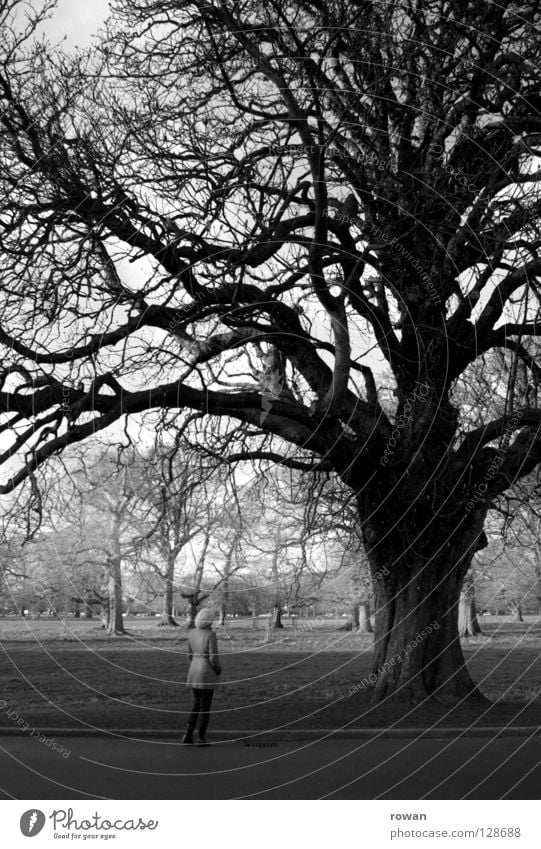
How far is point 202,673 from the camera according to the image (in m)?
11.1

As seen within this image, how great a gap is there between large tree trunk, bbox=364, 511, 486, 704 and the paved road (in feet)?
9.55

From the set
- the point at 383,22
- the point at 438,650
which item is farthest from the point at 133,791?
the point at 383,22

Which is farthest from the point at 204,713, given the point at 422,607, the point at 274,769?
the point at 422,607

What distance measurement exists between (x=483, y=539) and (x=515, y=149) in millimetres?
6846

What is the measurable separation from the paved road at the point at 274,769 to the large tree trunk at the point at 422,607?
2.91m

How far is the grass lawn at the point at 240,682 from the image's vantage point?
43.7 feet

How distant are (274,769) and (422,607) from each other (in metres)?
6.13

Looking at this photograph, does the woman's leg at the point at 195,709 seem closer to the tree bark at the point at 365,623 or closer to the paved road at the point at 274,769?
the paved road at the point at 274,769

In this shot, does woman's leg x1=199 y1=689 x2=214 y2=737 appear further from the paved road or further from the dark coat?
the paved road

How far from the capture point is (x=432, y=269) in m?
14.6

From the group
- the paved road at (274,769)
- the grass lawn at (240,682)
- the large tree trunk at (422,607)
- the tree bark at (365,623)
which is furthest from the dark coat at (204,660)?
the tree bark at (365,623)

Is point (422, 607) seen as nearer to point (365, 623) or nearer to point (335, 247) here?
point (335, 247)

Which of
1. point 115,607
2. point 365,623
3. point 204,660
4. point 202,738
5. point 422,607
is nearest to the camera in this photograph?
point 202,738

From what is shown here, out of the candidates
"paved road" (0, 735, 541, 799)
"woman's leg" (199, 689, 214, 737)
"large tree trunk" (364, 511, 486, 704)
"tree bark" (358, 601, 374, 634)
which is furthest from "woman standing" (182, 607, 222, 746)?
"tree bark" (358, 601, 374, 634)
